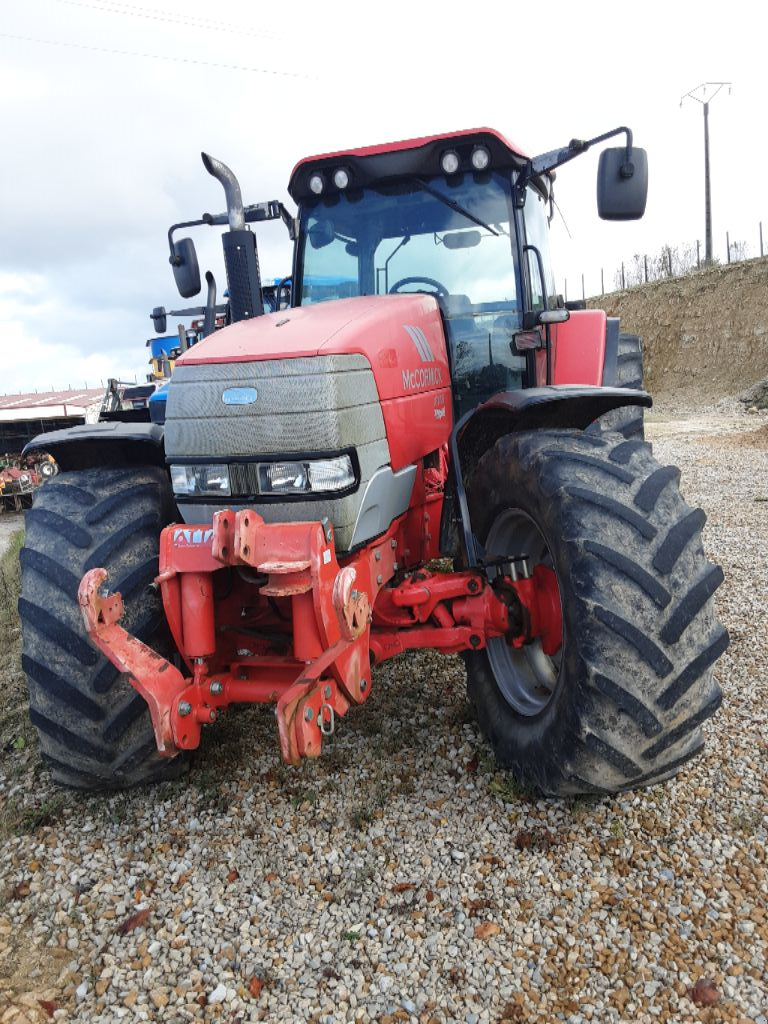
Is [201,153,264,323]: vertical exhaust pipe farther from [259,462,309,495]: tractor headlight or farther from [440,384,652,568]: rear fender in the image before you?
[259,462,309,495]: tractor headlight

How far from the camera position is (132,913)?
2.51 meters

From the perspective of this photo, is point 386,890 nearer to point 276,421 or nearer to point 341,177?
point 276,421

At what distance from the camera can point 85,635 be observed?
110 inches

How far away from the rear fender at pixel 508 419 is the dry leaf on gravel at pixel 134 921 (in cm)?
167

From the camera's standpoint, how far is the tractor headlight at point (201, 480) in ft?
8.65

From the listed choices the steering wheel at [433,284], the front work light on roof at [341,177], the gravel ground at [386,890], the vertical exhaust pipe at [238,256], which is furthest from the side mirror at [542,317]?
the gravel ground at [386,890]

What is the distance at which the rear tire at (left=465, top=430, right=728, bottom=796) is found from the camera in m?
2.41

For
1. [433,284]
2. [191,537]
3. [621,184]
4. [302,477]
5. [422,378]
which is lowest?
[191,537]

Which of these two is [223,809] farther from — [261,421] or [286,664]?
[261,421]

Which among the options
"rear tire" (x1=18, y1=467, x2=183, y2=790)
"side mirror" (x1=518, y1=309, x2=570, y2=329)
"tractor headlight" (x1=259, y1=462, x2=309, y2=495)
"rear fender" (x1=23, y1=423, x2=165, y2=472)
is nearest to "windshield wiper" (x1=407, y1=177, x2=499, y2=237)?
"side mirror" (x1=518, y1=309, x2=570, y2=329)

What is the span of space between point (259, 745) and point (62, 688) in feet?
3.17

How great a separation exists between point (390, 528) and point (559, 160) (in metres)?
1.94

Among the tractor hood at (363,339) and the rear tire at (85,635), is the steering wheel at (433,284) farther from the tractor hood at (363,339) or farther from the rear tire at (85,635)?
the rear tire at (85,635)

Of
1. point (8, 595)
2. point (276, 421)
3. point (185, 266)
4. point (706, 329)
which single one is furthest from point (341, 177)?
point (706, 329)
